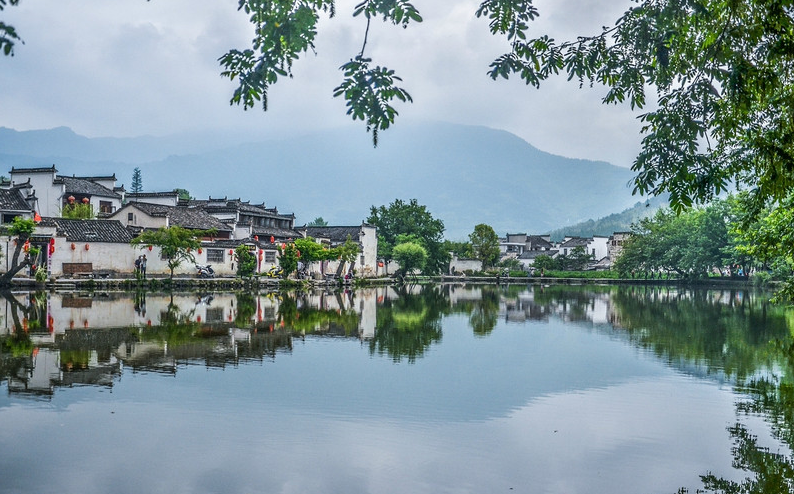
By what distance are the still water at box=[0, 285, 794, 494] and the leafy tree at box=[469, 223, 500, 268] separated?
5714 centimetres

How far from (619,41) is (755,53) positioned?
4.57 ft

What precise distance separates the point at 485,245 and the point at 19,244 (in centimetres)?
5239

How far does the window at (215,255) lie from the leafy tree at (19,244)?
10577mm

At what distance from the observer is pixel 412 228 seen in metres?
66.6

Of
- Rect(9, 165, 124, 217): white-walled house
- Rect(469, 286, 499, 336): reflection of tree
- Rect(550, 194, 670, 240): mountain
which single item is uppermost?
Rect(550, 194, 670, 240): mountain

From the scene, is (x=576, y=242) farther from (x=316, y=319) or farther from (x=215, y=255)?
(x=316, y=319)

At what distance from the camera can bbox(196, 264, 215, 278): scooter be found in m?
40.1

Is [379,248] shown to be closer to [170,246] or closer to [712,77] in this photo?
[170,246]

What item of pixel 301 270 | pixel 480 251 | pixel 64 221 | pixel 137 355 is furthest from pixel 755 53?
pixel 480 251

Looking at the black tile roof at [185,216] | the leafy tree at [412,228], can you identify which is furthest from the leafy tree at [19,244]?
the leafy tree at [412,228]

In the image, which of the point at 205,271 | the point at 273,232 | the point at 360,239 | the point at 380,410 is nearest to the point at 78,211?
the point at 205,271

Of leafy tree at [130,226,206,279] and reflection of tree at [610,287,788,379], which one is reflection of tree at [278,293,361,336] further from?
leafy tree at [130,226,206,279]

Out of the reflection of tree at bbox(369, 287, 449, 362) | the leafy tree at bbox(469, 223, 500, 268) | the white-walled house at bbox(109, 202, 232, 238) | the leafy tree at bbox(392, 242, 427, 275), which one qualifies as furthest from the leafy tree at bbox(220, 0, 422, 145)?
the leafy tree at bbox(469, 223, 500, 268)

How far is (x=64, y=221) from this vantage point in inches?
1417
